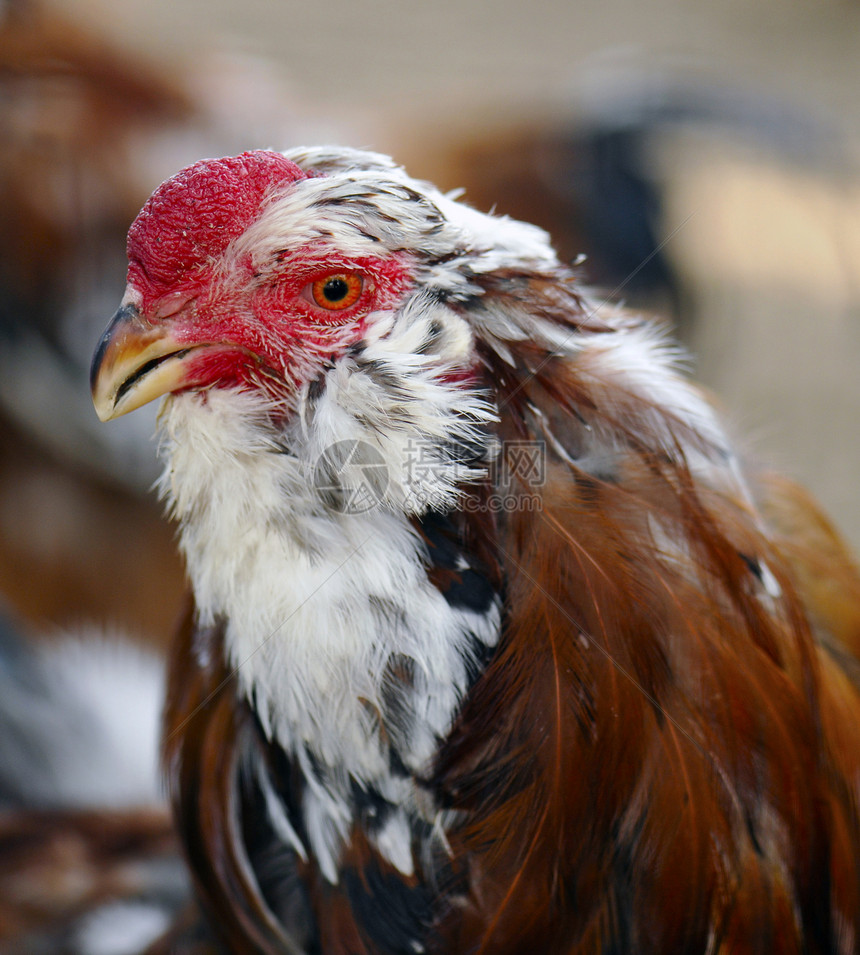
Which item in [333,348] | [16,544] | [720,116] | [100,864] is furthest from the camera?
[720,116]

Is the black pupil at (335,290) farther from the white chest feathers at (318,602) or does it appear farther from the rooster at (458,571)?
the white chest feathers at (318,602)

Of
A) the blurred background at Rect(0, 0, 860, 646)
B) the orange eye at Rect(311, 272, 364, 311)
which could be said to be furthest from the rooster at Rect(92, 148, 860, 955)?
the blurred background at Rect(0, 0, 860, 646)

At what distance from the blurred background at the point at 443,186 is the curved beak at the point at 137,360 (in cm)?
117

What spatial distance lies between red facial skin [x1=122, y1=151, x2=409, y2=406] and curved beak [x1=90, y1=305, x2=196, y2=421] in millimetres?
10

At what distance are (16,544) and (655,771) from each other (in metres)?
2.02

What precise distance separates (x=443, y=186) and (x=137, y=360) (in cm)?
181

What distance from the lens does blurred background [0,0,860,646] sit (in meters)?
2.19

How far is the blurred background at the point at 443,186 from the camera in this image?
7.17ft

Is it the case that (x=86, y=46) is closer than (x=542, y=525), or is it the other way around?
(x=542, y=525)

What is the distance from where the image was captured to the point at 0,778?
54.8 inches

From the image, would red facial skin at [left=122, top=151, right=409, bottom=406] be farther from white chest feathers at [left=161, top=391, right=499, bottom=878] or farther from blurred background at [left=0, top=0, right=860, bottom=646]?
blurred background at [left=0, top=0, right=860, bottom=646]

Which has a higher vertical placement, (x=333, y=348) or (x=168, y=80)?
(x=168, y=80)

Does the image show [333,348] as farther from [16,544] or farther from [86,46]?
[86,46]

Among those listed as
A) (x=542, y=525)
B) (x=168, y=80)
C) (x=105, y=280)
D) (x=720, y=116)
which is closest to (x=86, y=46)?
Result: (x=168, y=80)
